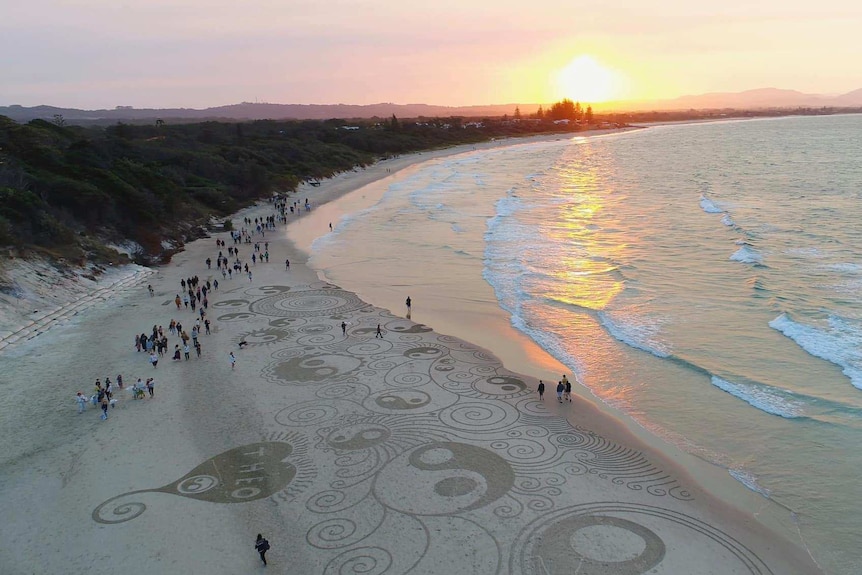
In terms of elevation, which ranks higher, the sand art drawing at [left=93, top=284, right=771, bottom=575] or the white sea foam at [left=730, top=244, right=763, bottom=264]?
the white sea foam at [left=730, top=244, right=763, bottom=264]

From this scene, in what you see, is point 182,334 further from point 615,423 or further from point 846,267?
point 846,267

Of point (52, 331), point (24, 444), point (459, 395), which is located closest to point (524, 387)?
point (459, 395)

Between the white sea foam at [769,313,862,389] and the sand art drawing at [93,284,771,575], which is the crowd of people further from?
the white sea foam at [769,313,862,389]

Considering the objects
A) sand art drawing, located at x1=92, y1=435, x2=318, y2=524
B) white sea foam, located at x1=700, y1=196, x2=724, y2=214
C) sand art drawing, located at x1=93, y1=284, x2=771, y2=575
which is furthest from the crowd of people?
white sea foam, located at x1=700, y1=196, x2=724, y2=214

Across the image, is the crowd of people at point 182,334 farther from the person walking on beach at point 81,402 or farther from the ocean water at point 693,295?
the ocean water at point 693,295

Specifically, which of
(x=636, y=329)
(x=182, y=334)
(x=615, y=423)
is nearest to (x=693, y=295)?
(x=636, y=329)

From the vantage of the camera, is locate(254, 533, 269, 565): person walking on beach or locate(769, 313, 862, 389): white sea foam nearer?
locate(254, 533, 269, 565): person walking on beach

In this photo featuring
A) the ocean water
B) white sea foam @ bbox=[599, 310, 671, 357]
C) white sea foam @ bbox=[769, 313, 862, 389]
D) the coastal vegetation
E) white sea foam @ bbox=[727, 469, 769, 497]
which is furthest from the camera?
the coastal vegetation
